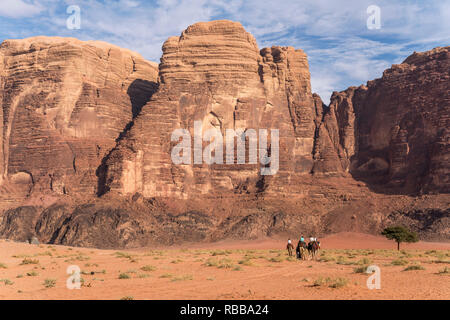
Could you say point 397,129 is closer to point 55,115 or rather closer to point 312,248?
point 312,248

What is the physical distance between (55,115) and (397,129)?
214 ft

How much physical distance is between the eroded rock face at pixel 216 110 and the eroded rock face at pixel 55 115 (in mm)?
8211

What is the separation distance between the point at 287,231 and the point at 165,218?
776 inches

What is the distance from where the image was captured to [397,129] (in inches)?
3696

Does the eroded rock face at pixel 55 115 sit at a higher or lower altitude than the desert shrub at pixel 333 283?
higher

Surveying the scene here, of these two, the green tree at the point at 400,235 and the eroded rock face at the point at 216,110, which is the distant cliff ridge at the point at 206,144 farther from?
the green tree at the point at 400,235

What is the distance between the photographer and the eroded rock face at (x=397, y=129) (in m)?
86.3

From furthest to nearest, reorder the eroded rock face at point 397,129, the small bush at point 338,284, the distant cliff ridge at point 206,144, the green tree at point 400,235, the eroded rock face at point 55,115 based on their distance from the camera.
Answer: the eroded rock face at point 55,115 → the eroded rock face at point 397,129 → the distant cliff ridge at point 206,144 → the green tree at point 400,235 → the small bush at point 338,284

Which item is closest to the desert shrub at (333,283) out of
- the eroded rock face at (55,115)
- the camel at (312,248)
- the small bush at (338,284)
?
the small bush at (338,284)

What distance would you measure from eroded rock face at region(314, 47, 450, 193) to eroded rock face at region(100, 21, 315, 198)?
6.89m

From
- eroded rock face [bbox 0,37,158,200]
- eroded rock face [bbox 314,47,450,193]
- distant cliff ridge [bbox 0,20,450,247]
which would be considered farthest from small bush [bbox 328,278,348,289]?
eroded rock face [bbox 0,37,158,200]

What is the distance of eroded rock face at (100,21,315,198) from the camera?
85.8m
